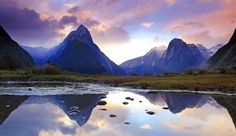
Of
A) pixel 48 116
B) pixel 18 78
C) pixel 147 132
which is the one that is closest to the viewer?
pixel 147 132

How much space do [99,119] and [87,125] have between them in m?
2.78

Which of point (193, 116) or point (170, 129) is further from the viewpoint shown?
point (193, 116)

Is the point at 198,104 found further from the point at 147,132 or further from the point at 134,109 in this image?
the point at 147,132

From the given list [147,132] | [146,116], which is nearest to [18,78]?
[146,116]

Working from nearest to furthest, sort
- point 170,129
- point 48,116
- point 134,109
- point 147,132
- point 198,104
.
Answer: point 147,132 < point 170,129 < point 48,116 < point 134,109 < point 198,104

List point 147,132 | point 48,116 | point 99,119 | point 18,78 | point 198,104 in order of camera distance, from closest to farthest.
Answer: point 147,132, point 99,119, point 48,116, point 198,104, point 18,78

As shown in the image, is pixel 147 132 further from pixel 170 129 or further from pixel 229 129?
pixel 229 129

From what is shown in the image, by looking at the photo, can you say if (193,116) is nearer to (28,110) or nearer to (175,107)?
(175,107)

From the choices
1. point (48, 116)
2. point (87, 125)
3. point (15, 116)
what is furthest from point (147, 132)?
point (15, 116)

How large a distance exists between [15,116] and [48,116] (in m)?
2.73

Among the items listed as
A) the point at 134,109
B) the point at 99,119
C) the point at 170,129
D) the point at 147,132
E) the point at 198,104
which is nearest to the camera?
the point at 147,132

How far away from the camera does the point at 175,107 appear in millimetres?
36406

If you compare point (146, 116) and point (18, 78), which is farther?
point (18, 78)

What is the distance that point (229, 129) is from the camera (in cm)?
2300
